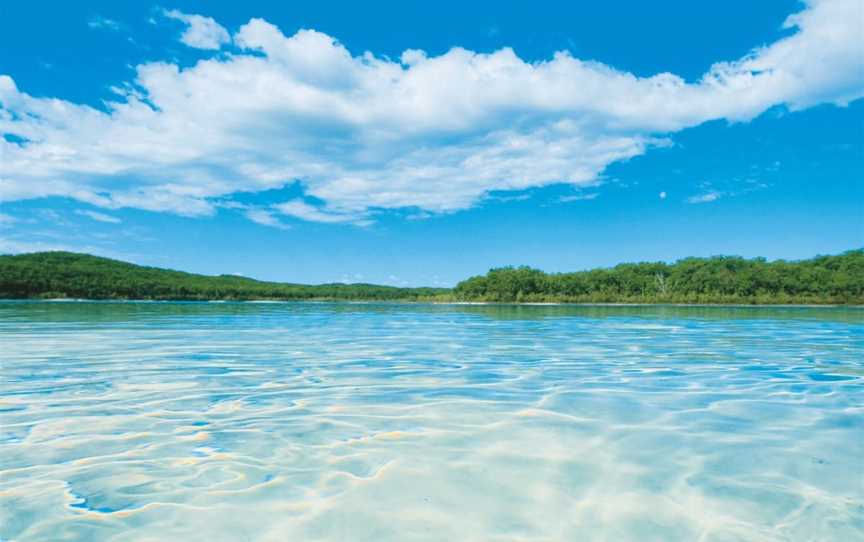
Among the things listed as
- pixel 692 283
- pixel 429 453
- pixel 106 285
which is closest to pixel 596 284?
pixel 692 283

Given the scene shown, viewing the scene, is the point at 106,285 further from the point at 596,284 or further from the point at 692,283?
the point at 692,283

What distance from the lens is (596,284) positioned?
9619 centimetres

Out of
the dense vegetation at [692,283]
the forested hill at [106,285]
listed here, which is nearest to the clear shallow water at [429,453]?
the dense vegetation at [692,283]

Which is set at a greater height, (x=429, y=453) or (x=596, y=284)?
(x=596, y=284)

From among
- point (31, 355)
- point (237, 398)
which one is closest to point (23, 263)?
point (31, 355)

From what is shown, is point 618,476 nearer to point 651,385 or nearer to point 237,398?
point 651,385

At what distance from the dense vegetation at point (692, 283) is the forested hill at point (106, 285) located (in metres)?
21.4

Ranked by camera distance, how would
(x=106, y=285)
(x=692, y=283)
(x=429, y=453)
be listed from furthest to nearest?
(x=106, y=285) → (x=692, y=283) → (x=429, y=453)

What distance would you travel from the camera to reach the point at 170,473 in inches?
151

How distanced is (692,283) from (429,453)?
90.9 metres

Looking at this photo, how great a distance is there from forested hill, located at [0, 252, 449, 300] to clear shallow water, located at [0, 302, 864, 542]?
92212mm

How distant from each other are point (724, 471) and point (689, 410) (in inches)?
78.4

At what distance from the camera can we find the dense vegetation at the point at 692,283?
244 ft

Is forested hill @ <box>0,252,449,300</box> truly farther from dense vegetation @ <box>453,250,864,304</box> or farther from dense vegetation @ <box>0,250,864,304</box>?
dense vegetation @ <box>453,250,864,304</box>
